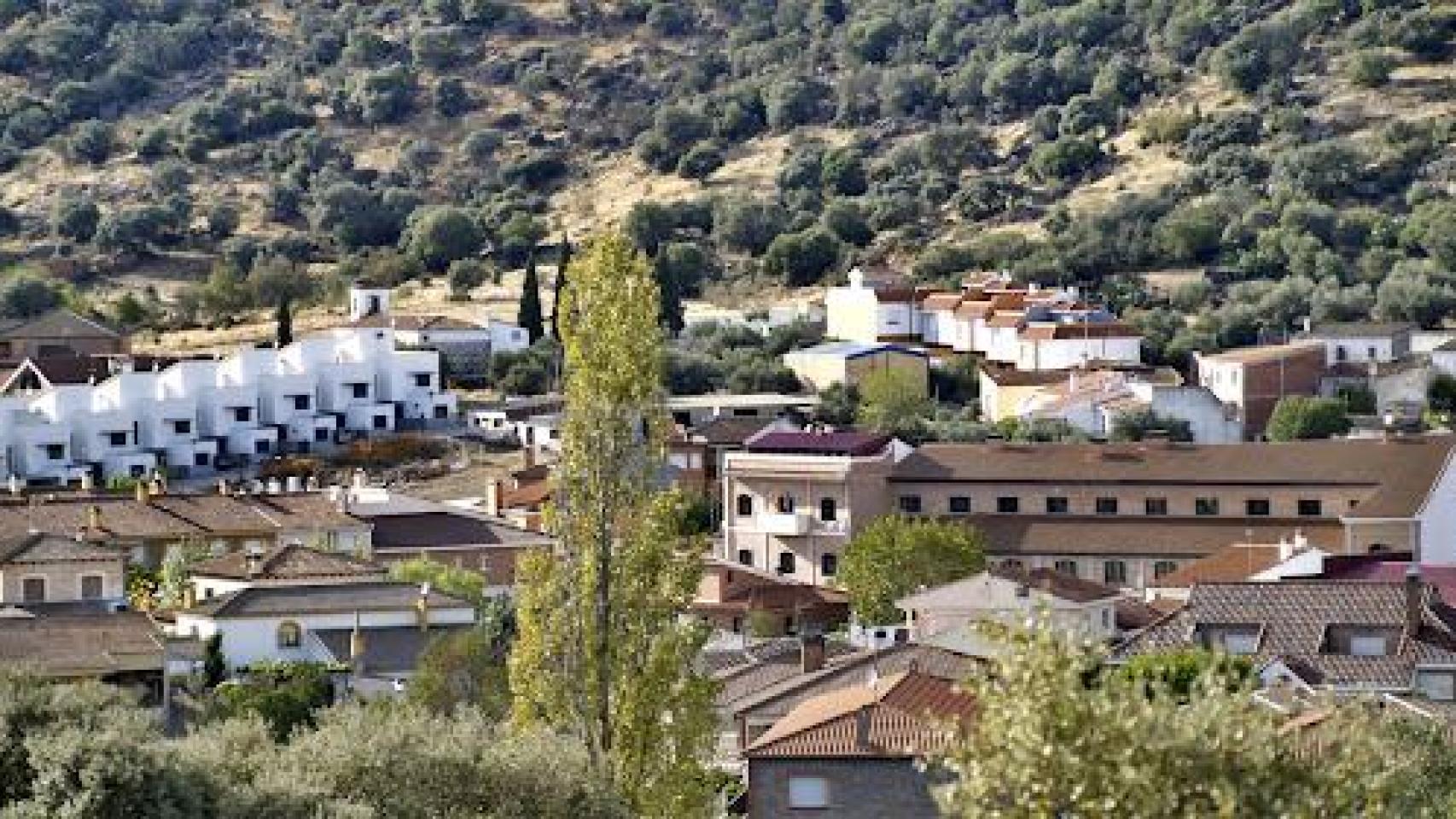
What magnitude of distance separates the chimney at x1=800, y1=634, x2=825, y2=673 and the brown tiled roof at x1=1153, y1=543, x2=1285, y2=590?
30.5ft

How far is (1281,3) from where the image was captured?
143875mm

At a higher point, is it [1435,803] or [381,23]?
[381,23]

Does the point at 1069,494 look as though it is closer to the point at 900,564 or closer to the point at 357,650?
the point at 900,564

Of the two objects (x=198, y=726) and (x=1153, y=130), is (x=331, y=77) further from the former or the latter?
(x=198, y=726)

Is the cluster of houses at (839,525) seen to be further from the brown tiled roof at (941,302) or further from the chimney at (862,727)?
the brown tiled roof at (941,302)

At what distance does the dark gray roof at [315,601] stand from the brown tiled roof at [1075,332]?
40709 millimetres

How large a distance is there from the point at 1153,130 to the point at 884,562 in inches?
2588

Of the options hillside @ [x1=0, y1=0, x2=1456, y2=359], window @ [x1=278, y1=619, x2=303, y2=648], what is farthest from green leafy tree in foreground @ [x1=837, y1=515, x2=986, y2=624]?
hillside @ [x1=0, y1=0, x2=1456, y2=359]

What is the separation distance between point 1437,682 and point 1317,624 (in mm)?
1977

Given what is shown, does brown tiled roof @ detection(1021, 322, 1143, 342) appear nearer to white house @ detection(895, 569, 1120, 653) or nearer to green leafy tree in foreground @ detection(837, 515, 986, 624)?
green leafy tree in foreground @ detection(837, 515, 986, 624)

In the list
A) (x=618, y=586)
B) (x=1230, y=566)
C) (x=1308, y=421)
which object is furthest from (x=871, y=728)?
(x=1308, y=421)

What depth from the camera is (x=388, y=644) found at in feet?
181

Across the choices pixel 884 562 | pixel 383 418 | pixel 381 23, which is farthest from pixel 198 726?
pixel 381 23

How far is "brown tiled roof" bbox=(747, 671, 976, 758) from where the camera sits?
4131cm
